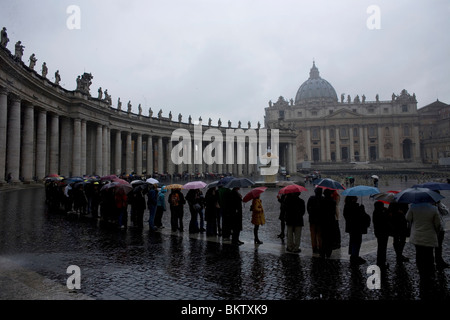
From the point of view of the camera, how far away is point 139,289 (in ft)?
21.4

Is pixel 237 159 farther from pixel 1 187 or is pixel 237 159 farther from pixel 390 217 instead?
pixel 390 217

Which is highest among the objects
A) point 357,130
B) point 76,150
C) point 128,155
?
point 357,130

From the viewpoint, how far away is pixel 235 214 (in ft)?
34.7

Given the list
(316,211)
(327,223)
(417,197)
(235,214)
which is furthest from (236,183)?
(417,197)

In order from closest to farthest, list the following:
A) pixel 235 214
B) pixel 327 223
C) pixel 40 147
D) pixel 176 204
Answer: pixel 327 223, pixel 235 214, pixel 176 204, pixel 40 147

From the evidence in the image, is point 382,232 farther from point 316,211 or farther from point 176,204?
point 176,204

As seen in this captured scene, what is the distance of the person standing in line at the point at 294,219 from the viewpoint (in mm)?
9242

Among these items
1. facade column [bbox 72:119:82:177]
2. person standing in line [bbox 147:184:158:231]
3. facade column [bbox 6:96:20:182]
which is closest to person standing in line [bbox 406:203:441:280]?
person standing in line [bbox 147:184:158:231]

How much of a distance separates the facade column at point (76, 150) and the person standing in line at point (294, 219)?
34386mm

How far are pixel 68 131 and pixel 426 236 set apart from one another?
3991 cm

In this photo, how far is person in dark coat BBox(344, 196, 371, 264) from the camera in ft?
27.2
